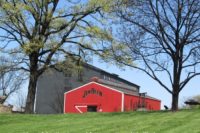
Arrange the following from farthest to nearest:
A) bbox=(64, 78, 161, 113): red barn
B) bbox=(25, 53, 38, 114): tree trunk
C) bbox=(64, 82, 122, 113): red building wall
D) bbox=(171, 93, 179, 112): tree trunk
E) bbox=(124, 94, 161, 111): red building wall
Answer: bbox=(64, 82, 122, 113): red building wall < bbox=(64, 78, 161, 113): red barn < bbox=(124, 94, 161, 111): red building wall < bbox=(25, 53, 38, 114): tree trunk < bbox=(171, 93, 179, 112): tree trunk

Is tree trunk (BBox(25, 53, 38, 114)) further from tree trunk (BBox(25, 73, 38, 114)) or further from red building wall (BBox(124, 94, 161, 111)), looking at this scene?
red building wall (BBox(124, 94, 161, 111))

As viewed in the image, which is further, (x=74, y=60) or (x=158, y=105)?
(x=158, y=105)

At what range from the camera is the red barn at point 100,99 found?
53.0 m

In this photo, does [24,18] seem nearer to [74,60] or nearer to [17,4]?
[17,4]

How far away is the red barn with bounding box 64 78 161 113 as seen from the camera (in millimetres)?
53000

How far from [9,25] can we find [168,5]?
15.1 metres

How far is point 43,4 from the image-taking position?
110 ft

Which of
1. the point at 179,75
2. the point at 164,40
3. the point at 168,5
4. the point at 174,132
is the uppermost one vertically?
the point at 168,5

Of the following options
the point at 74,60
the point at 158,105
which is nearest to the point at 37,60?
the point at 74,60

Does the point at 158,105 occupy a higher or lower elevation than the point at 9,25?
lower

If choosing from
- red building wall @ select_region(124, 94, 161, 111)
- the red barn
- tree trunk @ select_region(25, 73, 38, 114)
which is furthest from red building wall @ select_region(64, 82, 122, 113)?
tree trunk @ select_region(25, 73, 38, 114)

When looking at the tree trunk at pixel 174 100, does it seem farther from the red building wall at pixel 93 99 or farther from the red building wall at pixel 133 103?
the red building wall at pixel 93 99

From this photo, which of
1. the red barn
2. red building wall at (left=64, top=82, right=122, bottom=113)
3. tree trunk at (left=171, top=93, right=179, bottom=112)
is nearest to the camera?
tree trunk at (left=171, top=93, right=179, bottom=112)

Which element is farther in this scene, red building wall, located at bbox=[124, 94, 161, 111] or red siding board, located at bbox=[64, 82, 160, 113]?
red siding board, located at bbox=[64, 82, 160, 113]
